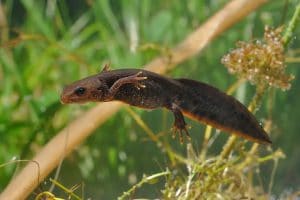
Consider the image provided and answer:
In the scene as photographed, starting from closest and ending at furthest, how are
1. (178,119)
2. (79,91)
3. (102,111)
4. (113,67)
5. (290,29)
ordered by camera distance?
(79,91) < (178,119) < (290,29) < (102,111) < (113,67)

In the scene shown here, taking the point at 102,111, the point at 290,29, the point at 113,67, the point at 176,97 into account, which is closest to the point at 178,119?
the point at 176,97

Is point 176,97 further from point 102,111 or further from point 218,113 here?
point 102,111

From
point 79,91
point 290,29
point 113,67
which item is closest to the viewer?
point 79,91

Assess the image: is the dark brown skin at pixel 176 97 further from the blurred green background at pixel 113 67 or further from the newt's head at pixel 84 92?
the blurred green background at pixel 113 67

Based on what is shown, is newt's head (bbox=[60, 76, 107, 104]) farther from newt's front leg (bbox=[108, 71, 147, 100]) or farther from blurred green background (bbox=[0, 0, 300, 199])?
blurred green background (bbox=[0, 0, 300, 199])

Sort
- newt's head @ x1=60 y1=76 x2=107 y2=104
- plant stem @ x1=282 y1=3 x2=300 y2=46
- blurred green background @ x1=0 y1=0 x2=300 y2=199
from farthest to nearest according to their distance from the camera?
blurred green background @ x1=0 y1=0 x2=300 y2=199, plant stem @ x1=282 y1=3 x2=300 y2=46, newt's head @ x1=60 y1=76 x2=107 y2=104

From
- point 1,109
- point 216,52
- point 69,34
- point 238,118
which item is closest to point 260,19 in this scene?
point 216,52

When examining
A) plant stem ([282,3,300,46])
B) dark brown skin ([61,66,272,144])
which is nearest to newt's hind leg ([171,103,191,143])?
dark brown skin ([61,66,272,144])
